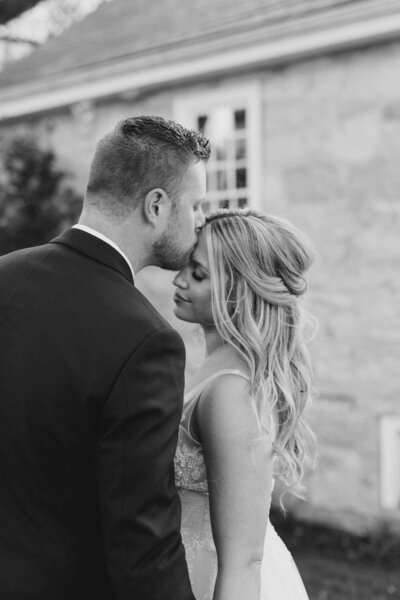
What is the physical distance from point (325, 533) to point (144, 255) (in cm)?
536

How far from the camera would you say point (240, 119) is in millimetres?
7648

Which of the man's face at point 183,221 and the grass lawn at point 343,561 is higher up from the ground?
the man's face at point 183,221

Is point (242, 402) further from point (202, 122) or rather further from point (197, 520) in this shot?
point (202, 122)

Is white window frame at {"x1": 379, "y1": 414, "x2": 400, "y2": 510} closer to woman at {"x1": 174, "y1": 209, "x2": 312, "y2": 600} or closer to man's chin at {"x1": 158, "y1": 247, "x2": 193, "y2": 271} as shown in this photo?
woman at {"x1": 174, "y1": 209, "x2": 312, "y2": 600}

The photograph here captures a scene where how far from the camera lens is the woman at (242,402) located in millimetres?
2389

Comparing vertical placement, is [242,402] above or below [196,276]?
below

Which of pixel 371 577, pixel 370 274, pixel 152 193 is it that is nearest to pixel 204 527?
pixel 152 193

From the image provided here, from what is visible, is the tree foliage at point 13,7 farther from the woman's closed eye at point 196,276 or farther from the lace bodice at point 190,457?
the lace bodice at point 190,457

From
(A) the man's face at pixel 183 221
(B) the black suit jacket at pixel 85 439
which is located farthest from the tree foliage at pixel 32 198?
(B) the black suit jacket at pixel 85 439

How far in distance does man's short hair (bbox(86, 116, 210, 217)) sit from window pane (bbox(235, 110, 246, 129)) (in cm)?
547

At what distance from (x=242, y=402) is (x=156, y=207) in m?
0.74

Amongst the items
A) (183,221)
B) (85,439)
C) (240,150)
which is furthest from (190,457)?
(240,150)

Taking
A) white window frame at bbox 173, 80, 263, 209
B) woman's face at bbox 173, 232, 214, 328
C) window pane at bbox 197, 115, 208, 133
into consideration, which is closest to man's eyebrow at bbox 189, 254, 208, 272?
woman's face at bbox 173, 232, 214, 328

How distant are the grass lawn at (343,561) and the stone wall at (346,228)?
227mm
